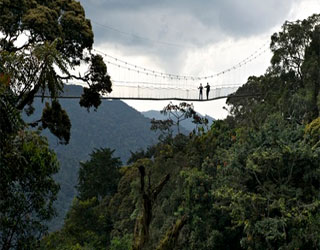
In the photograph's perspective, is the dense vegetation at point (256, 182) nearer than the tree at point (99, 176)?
Yes

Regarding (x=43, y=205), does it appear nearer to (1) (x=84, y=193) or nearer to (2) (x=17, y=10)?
(2) (x=17, y=10)

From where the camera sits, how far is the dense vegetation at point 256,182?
50.1 feet

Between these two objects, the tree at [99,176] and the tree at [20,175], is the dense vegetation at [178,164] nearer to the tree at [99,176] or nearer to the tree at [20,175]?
the tree at [20,175]

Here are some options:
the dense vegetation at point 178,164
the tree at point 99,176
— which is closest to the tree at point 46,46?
the dense vegetation at point 178,164

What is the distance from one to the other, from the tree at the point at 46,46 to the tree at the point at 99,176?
26.9 meters

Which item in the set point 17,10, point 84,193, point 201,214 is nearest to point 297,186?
point 201,214

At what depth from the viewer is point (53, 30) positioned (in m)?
15.0

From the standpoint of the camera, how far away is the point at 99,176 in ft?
142

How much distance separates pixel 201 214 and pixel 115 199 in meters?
17.4

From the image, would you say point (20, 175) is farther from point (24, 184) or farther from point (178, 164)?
point (178, 164)

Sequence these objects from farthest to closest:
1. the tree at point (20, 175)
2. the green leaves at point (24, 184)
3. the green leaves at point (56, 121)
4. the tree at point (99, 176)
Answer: the tree at point (99, 176)
the green leaves at point (56, 121)
the green leaves at point (24, 184)
the tree at point (20, 175)

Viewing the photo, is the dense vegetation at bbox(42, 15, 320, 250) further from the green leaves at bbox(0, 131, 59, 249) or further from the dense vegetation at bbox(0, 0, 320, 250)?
the green leaves at bbox(0, 131, 59, 249)

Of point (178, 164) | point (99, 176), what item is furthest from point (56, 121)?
point (99, 176)

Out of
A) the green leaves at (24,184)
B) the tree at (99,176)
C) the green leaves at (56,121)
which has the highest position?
the green leaves at (56,121)
